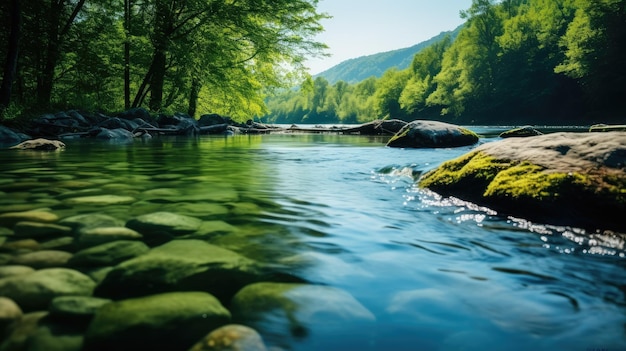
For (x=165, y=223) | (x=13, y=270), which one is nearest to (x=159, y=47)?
(x=165, y=223)

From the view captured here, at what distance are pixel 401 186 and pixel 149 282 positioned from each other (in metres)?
3.76

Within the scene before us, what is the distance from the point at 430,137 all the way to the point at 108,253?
1013 cm

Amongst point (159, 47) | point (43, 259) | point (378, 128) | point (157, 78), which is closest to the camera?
point (43, 259)

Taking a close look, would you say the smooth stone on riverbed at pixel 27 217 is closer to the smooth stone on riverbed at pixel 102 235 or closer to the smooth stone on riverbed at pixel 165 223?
the smooth stone on riverbed at pixel 102 235

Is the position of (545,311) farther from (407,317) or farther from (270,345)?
(270,345)

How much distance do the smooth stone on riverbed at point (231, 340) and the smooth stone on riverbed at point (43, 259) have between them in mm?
1086

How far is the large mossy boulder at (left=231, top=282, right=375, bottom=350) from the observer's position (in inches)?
54.3

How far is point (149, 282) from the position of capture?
1.72 metres

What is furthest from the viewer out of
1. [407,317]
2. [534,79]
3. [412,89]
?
[412,89]

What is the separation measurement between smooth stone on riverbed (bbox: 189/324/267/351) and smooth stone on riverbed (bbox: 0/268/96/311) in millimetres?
676

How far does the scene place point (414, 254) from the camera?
234cm

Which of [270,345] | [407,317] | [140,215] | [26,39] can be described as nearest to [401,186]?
[140,215]

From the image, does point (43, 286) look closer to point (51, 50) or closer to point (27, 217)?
point (27, 217)

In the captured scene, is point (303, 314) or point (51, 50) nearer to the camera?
point (303, 314)
